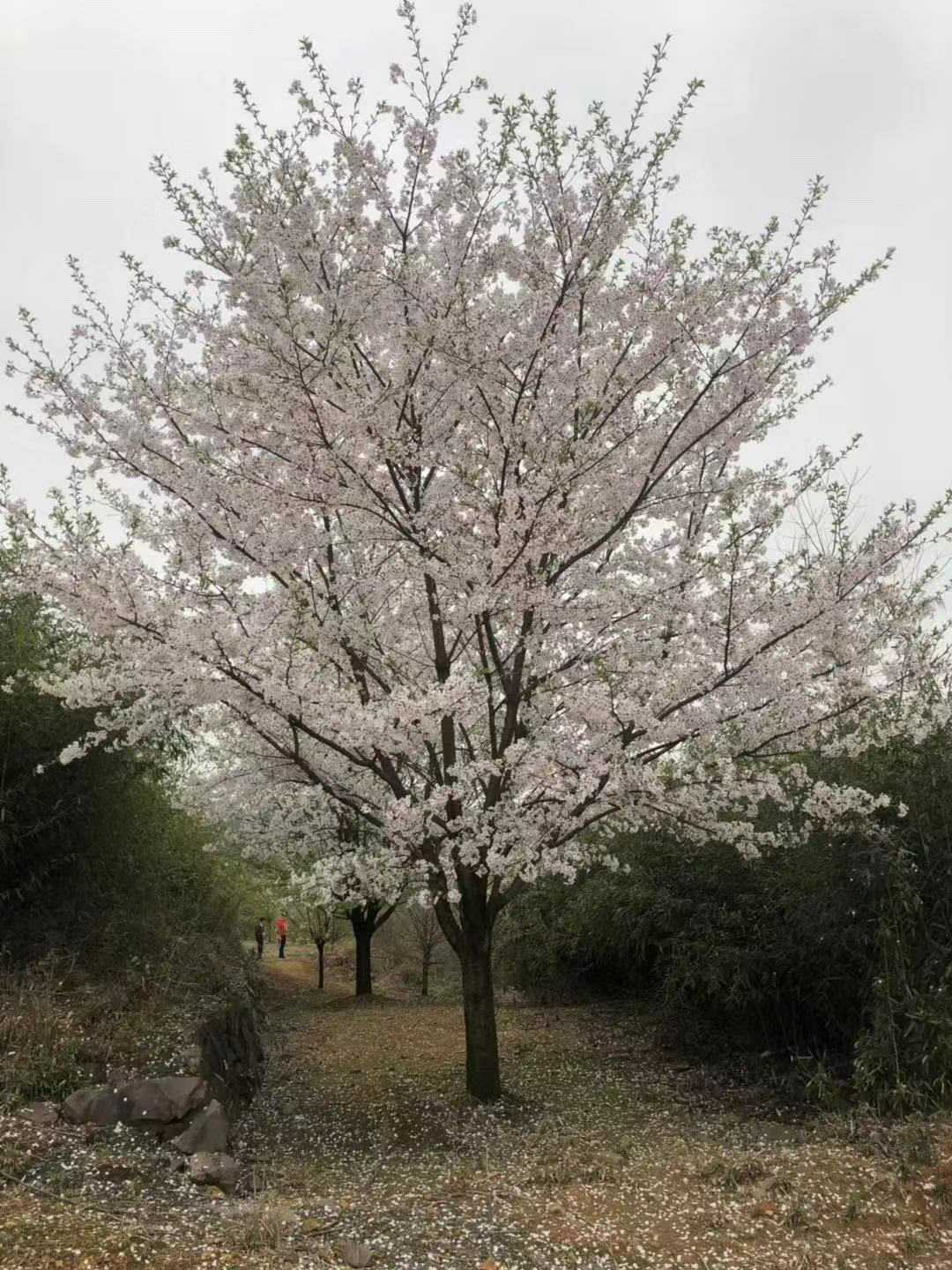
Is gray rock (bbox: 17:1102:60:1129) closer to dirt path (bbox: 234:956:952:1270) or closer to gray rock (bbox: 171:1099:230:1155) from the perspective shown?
gray rock (bbox: 171:1099:230:1155)

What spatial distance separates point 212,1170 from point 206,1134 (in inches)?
19.0

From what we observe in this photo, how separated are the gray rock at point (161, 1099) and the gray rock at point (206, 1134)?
0.27 feet

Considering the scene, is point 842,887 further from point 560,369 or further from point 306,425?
point 306,425

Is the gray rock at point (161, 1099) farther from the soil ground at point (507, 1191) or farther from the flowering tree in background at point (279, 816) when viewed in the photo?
the flowering tree in background at point (279, 816)

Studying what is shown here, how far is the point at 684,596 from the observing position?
576cm

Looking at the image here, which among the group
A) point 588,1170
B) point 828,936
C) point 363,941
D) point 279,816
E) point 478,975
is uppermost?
point 279,816

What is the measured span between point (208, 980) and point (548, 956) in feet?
18.9

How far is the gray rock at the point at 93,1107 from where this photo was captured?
4711 millimetres

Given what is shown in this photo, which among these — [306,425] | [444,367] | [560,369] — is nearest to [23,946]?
[306,425]

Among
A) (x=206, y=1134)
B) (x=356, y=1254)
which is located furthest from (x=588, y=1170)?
(x=206, y=1134)

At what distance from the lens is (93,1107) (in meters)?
4.75

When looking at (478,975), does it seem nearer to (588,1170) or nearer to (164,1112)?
(588,1170)

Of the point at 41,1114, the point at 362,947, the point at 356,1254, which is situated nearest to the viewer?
the point at 356,1254

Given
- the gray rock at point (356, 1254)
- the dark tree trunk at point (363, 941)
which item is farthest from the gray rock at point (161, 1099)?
the dark tree trunk at point (363, 941)
